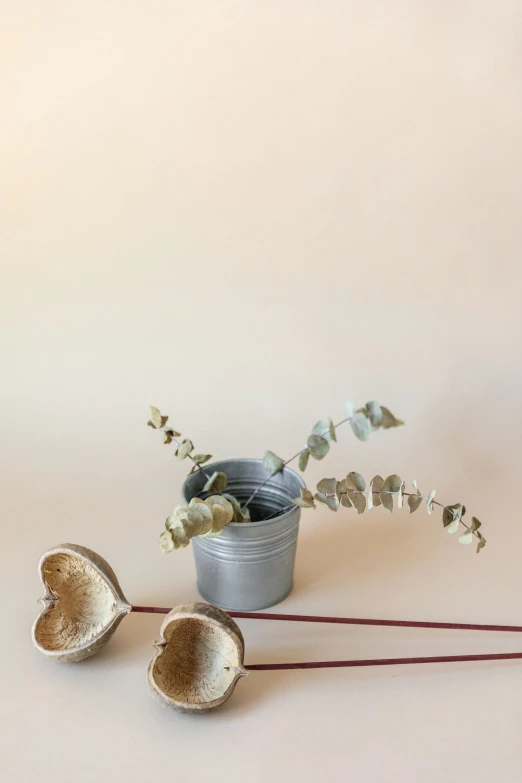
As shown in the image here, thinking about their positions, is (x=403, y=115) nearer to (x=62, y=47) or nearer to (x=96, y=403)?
(x=62, y=47)

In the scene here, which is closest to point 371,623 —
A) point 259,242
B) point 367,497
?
point 367,497

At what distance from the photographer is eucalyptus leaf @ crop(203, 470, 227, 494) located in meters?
1.31

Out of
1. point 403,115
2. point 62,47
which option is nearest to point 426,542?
point 403,115

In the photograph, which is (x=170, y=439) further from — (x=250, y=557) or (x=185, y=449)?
(x=250, y=557)

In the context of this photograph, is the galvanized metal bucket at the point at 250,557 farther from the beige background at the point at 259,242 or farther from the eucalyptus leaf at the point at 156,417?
the beige background at the point at 259,242

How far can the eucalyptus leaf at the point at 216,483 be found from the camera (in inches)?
51.6

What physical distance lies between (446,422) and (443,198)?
0.52 m

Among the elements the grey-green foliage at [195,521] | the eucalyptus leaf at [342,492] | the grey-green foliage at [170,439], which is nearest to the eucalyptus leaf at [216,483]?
the grey-green foliage at [170,439]

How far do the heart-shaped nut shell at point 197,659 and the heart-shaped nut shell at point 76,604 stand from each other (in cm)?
9

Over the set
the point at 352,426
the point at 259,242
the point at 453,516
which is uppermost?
the point at 259,242

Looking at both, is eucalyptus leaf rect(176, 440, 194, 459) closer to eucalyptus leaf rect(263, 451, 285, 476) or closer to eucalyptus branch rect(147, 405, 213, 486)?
eucalyptus branch rect(147, 405, 213, 486)

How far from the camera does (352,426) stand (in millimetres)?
1214

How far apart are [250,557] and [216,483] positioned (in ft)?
0.51

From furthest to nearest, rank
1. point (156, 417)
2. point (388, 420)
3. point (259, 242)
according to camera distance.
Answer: point (259, 242) → point (156, 417) → point (388, 420)
